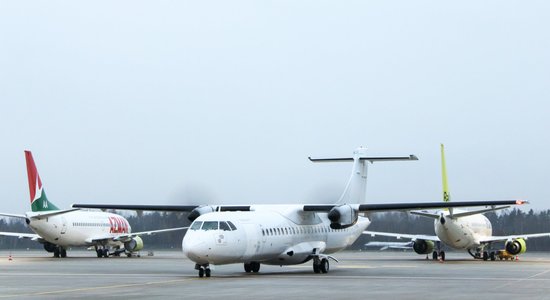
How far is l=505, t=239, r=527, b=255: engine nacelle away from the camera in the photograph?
1953 inches

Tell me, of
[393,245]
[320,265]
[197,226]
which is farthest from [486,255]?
[393,245]

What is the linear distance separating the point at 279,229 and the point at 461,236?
60.9 feet

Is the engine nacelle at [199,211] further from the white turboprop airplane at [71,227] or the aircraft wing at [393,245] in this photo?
the aircraft wing at [393,245]

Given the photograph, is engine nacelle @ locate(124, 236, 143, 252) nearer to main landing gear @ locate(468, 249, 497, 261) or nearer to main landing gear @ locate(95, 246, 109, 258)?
main landing gear @ locate(95, 246, 109, 258)

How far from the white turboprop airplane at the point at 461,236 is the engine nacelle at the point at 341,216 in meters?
12.0

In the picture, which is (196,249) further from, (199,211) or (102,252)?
(102,252)

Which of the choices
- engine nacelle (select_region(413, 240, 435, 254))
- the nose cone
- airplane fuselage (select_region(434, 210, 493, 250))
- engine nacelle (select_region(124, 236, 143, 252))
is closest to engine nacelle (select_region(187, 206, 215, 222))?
the nose cone

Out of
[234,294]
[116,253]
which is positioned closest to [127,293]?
[234,294]

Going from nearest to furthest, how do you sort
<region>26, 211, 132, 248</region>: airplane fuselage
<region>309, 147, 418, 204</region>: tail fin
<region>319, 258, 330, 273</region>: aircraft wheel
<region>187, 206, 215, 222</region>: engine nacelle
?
1. <region>319, 258, 330, 273</region>: aircraft wheel
2. <region>187, 206, 215, 222</region>: engine nacelle
3. <region>309, 147, 418, 204</region>: tail fin
4. <region>26, 211, 132, 248</region>: airplane fuselage

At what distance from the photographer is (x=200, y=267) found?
2894cm

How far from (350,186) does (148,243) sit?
56.5 meters

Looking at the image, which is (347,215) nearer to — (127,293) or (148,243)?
(127,293)

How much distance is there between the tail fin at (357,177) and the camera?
125 ft

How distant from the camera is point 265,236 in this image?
3119 cm
